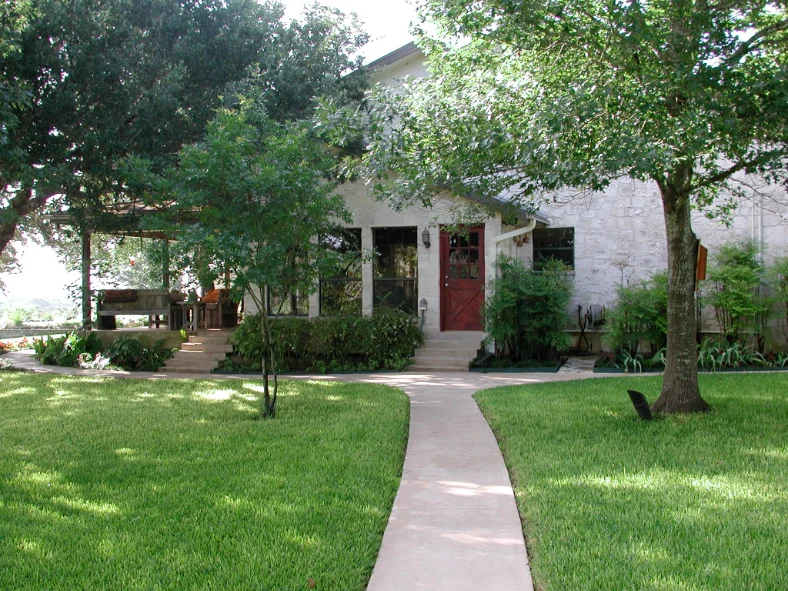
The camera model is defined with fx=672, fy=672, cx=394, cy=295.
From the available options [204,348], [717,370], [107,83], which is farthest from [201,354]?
[717,370]

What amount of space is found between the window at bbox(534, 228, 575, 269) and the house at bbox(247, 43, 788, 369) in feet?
0.08

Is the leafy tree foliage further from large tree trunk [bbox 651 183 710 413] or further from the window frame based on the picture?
large tree trunk [bbox 651 183 710 413]

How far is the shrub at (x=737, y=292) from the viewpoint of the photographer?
12375 millimetres

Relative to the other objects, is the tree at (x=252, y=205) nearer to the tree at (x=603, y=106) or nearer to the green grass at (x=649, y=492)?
the tree at (x=603, y=106)

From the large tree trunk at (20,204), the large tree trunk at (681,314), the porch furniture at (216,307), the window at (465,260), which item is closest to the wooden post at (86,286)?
the large tree trunk at (20,204)

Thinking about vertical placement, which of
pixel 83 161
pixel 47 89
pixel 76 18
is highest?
pixel 76 18

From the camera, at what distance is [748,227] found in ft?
46.1

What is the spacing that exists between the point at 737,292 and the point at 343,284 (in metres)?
7.73

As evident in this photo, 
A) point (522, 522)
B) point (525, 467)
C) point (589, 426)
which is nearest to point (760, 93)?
point (589, 426)

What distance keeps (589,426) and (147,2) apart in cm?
1121

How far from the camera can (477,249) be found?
1430 cm

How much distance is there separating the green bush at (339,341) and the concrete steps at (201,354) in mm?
670

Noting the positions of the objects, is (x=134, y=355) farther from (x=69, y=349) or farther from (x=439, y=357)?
(x=439, y=357)

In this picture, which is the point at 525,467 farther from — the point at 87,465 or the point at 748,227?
the point at 748,227
